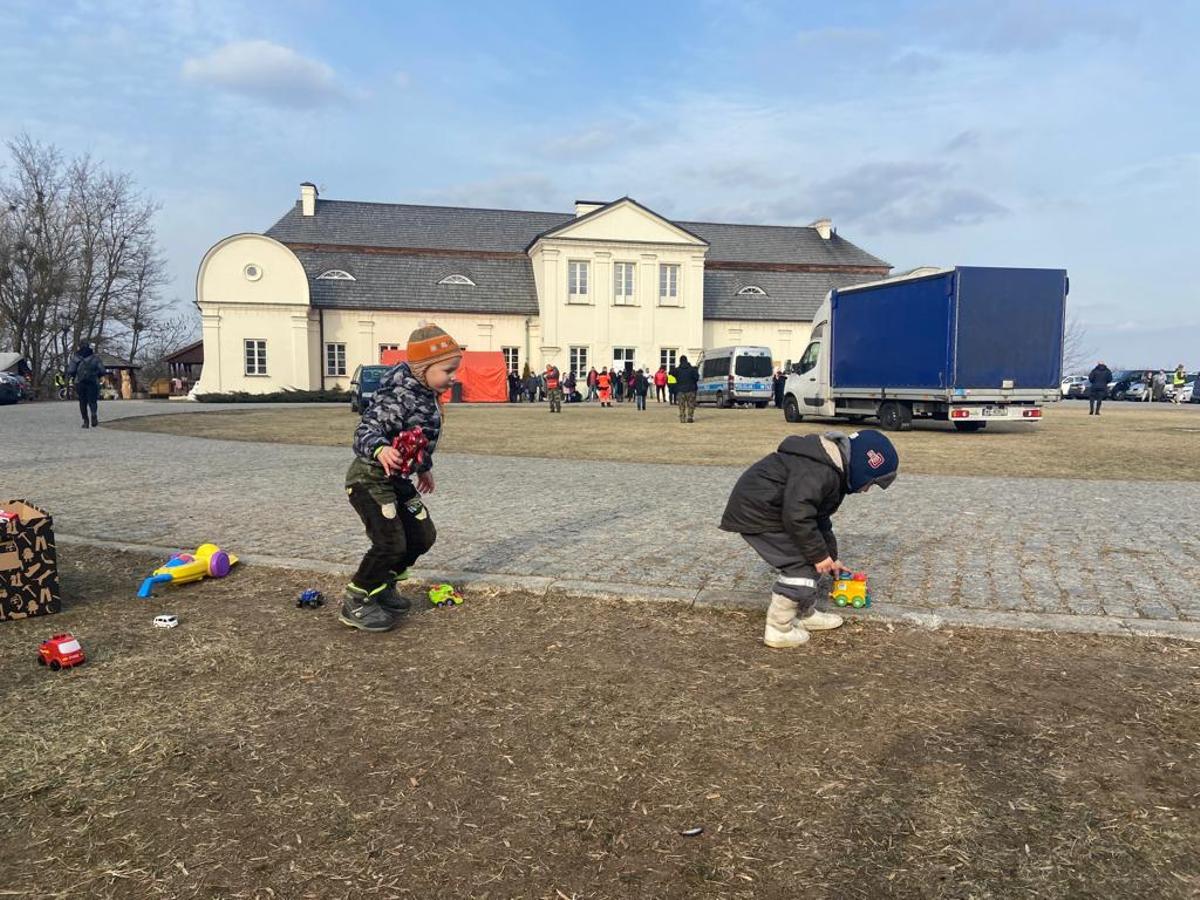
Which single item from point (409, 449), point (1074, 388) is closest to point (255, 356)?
point (409, 449)

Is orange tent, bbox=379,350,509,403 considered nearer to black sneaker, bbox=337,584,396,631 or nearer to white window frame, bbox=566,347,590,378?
white window frame, bbox=566,347,590,378

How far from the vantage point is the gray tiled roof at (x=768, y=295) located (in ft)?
161

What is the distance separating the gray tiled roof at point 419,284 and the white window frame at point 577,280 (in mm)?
2726

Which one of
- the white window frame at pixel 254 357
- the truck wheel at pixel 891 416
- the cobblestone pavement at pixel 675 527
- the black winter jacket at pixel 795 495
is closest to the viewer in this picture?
the black winter jacket at pixel 795 495

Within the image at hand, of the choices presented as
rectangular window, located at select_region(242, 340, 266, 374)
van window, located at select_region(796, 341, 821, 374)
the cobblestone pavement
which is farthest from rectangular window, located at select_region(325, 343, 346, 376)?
the cobblestone pavement

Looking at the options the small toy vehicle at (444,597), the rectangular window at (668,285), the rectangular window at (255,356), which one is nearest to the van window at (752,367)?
the rectangular window at (668,285)

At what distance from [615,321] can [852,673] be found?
42369mm

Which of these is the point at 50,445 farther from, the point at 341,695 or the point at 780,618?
the point at 780,618

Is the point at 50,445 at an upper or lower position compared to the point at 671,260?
lower

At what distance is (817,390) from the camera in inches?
859

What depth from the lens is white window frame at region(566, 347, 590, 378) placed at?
149 ft

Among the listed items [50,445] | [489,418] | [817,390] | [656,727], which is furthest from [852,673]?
[489,418]

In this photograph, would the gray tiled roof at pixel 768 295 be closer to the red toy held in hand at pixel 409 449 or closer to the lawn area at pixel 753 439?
the lawn area at pixel 753 439

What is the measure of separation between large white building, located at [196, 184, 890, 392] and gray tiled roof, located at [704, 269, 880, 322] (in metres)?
0.10
